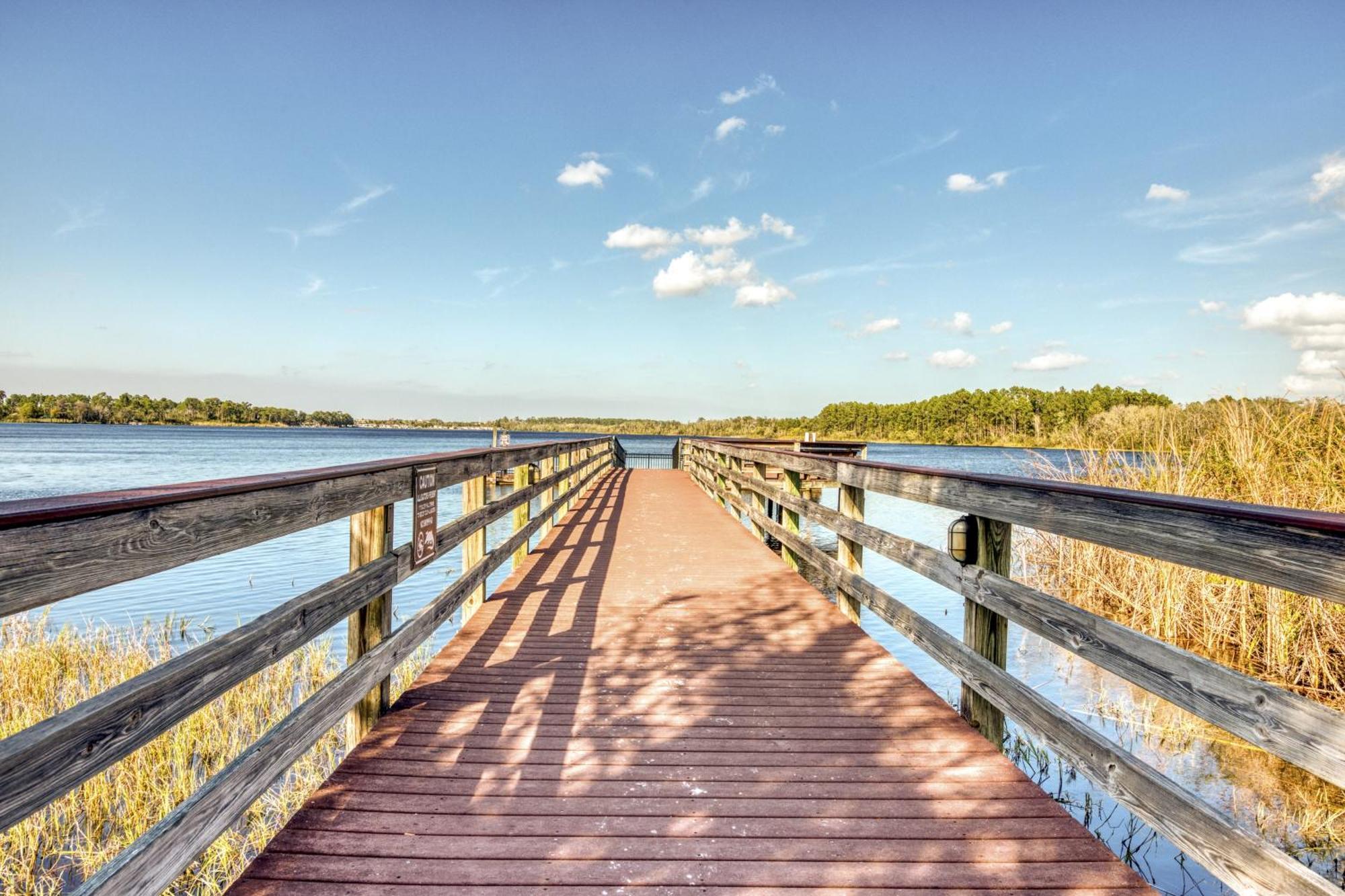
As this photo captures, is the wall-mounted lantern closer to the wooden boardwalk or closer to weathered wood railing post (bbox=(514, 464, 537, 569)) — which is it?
the wooden boardwalk

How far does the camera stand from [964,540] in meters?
2.98

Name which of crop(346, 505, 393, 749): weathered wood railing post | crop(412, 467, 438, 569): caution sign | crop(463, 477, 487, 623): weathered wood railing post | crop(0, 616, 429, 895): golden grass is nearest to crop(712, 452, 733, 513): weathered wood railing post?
crop(0, 616, 429, 895): golden grass

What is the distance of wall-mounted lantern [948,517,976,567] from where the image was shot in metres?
2.97

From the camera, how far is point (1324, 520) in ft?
4.94

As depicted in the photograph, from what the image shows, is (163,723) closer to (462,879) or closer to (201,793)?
(201,793)

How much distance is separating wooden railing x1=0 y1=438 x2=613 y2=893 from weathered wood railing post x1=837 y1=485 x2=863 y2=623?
2624 mm

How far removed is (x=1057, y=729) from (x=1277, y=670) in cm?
403

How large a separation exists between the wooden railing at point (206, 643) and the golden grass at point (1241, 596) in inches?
182

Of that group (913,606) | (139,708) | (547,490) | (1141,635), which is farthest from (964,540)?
(913,606)

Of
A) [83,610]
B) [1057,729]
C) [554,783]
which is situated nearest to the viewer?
[1057,729]

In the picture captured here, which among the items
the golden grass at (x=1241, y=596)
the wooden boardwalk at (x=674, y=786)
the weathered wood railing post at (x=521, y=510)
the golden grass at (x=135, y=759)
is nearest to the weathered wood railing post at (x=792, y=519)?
the wooden boardwalk at (x=674, y=786)

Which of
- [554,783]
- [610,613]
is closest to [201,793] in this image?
[554,783]

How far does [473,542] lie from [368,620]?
5.43ft

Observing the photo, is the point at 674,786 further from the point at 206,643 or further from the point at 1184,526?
the point at 1184,526
